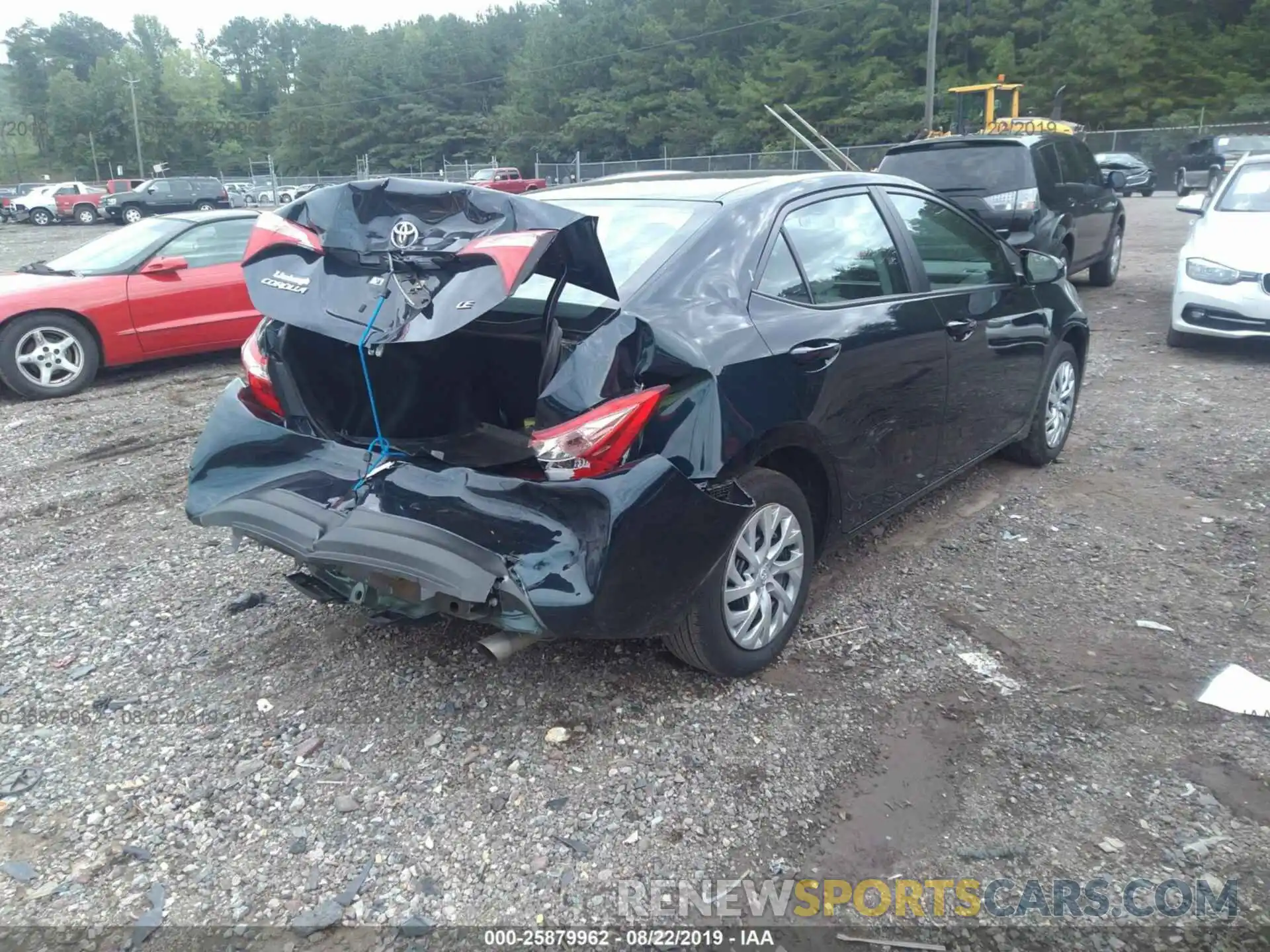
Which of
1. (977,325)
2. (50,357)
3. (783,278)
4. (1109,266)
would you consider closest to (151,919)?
(783,278)

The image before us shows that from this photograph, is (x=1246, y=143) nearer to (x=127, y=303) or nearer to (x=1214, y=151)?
(x=1214, y=151)

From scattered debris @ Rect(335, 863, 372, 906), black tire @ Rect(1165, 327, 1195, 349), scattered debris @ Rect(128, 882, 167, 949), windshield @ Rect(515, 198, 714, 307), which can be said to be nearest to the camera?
scattered debris @ Rect(128, 882, 167, 949)

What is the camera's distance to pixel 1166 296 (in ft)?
35.2

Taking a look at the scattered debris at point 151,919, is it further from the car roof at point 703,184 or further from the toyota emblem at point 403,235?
the car roof at point 703,184

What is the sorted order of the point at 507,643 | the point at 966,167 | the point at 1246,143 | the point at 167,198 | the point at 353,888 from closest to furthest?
the point at 353,888 < the point at 507,643 < the point at 966,167 < the point at 1246,143 < the point at 167,198

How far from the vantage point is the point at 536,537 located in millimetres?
2729

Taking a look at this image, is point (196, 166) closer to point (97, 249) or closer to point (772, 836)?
point (97, 249)

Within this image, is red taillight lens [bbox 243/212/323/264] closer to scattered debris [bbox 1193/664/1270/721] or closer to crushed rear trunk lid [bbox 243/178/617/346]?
crushed rear trunk lid [bbox 243/178/617/346]

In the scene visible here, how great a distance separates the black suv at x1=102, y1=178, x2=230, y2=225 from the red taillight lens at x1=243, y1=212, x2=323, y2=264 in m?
37.6

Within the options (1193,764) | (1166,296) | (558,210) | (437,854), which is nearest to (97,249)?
(558,210)

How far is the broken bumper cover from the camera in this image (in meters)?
2.68

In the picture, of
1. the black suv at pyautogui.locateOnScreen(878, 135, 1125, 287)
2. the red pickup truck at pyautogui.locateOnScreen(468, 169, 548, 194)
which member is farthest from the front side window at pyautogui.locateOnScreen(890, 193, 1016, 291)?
the red pickup truck at pyautogui.locateOnScreen(468, 169, 548, 194)

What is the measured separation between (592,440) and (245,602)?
2067mm

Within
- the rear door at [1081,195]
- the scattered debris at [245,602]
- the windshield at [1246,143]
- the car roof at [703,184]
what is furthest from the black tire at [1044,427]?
the windshield at [1246,143]
